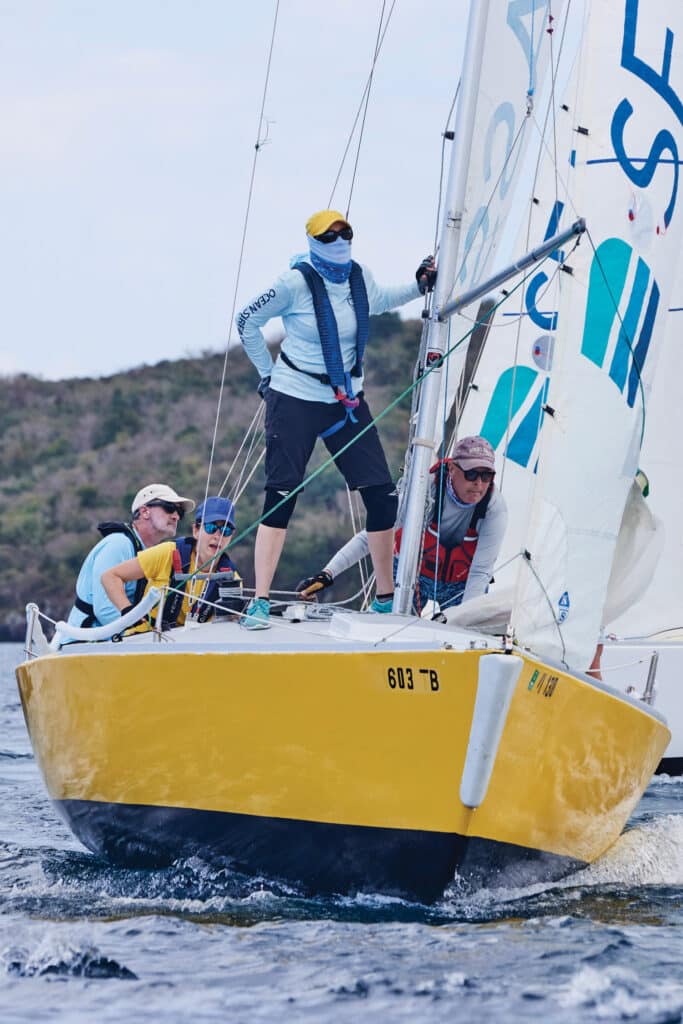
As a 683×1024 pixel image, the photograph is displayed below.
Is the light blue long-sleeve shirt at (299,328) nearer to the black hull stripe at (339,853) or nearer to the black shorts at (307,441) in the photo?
the black shorts at (307,441)

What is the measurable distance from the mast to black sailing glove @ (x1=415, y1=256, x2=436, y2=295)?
9.8 inches

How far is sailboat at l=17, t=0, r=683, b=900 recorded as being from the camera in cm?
483

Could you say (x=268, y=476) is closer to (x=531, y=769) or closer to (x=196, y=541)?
(x=196, y=541)

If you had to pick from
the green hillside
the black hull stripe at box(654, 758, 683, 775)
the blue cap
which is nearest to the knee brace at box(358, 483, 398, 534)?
the blue cap

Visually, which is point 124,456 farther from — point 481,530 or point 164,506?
point 481,530

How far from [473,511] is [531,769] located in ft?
5.14

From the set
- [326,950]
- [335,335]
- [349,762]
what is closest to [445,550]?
[335,335]

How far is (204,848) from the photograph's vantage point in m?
5.37

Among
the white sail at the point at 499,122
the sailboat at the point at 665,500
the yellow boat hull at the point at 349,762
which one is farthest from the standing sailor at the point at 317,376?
the sailboat at the point at 665,500

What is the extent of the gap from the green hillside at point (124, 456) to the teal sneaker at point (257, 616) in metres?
25.5

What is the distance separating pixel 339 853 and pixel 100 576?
181 centimetres

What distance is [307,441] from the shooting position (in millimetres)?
6047

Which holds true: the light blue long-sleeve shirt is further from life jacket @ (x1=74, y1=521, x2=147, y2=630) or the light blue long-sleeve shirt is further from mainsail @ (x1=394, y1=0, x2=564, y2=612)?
life jacket @ (x1=74, y1=521, x2=147, y2=630)

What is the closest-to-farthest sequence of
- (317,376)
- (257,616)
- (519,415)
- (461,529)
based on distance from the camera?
(257,616)
(317,376)
(461,529)
(519,415)
